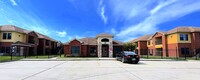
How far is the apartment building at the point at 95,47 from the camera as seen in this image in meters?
38.5

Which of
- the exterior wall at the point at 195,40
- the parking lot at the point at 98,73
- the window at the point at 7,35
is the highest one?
the window at the point at 7,35

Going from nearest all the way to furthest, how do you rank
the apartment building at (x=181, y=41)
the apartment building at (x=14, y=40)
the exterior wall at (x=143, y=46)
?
the apartment building at (x=181, y=41)
the apartment building at (x=14, y=40)
the exterior wall at (x=143, y=46)

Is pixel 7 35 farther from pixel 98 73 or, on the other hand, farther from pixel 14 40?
pixel 98 73

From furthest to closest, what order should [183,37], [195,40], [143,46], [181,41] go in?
[143,46], [183,37], [181,41], [195,40]

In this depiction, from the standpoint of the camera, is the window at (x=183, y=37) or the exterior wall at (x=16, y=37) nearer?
the window at (x=183, y=37)

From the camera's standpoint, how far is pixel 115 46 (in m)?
40.1

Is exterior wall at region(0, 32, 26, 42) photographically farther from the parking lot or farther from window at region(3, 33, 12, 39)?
the parking lot

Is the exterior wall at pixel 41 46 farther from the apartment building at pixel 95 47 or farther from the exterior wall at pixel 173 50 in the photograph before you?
the exterior wall at pixel 173 50

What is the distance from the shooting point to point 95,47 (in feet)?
131

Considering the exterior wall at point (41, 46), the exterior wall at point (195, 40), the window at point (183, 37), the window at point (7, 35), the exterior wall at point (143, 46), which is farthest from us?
the exterior wall at point (143, 46)

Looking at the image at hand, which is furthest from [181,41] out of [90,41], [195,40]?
[90,41]

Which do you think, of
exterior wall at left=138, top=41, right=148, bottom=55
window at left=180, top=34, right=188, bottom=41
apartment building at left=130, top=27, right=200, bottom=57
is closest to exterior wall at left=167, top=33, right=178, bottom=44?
apartment building at left=130, top=27, right=200, bottom=57

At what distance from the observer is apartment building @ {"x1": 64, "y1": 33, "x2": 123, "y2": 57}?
126ft

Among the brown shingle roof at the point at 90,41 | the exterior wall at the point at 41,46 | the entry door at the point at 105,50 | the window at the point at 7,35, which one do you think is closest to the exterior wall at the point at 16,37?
the window at the point at 7,35
